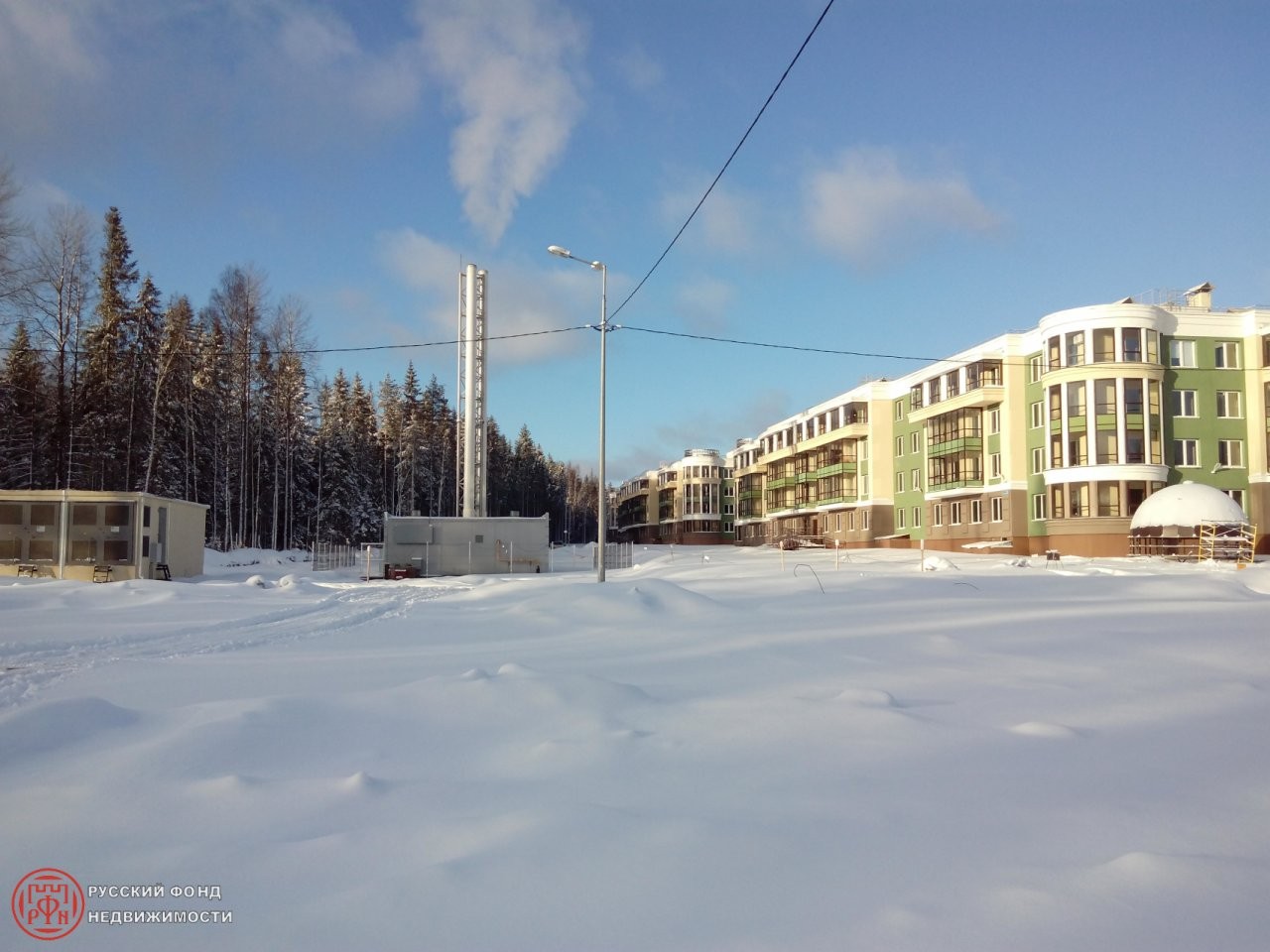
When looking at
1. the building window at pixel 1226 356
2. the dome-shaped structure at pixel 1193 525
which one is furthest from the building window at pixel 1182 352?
the dome-shaped structure at pixel 1193 525

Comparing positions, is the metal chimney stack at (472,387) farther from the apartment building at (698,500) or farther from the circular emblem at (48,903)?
the apartment building at (698,500)

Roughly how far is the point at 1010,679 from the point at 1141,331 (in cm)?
4184

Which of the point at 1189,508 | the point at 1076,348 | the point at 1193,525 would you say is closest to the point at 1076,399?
the point at 1076,348

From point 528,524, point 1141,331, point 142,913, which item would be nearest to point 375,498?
point 528,524

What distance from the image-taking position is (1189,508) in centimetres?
3653

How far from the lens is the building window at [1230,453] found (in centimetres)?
4356

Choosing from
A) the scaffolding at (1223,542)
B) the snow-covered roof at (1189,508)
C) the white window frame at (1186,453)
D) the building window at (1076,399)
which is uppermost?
the building window at (1076,399)

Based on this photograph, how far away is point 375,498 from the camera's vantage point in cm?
6981

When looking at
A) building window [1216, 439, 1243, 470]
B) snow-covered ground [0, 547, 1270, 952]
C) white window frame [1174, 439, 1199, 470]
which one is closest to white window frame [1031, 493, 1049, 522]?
white window frame [1174, 439, 1199, 470]

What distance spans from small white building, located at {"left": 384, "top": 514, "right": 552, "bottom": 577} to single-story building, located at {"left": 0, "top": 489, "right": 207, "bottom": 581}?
917 centimetres

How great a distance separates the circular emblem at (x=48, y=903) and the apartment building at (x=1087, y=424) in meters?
39.6

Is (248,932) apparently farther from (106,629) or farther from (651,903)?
(106,629)

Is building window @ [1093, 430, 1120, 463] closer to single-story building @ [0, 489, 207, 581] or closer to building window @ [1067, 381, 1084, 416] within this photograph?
building window @ [1067, 381, 1084, 416]

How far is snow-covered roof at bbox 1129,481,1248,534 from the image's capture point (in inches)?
1422
